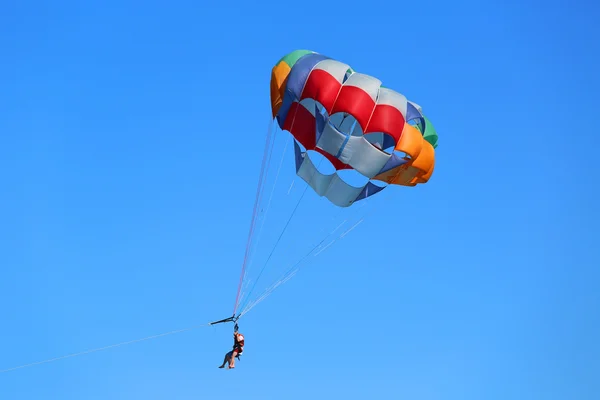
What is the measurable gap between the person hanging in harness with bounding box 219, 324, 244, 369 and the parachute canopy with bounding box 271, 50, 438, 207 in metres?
4.48

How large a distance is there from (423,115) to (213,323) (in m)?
7.34

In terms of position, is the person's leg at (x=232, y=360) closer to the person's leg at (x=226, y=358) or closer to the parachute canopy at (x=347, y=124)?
the person's leg at (x=226, y=358)

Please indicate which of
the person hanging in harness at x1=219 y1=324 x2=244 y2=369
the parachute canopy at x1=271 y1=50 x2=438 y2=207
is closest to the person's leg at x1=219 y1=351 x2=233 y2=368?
the person hanging in harness at x1=219 y1=324 x2=244 y2=369

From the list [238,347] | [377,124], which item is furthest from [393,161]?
[238,347]

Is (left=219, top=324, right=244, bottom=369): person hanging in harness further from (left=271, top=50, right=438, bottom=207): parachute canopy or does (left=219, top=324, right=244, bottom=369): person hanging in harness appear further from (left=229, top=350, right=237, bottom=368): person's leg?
(left=271, top=50, right=438, bottom=207): parachute canopy

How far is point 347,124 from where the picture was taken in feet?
89.6

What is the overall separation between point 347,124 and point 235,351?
621cm

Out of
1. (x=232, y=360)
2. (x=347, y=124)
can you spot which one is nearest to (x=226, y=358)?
(x=232, y=360)

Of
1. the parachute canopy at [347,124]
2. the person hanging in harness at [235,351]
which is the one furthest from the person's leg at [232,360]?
the parachute canopy at [347,124]

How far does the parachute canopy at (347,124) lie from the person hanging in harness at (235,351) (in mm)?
4484

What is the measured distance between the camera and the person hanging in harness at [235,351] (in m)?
25.8

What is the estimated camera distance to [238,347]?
25906 mm

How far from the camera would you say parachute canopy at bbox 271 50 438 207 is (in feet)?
84.6

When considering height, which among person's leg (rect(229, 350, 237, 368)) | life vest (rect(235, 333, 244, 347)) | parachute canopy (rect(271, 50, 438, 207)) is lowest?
person's leg (rect(229, 350, 237, 368))
